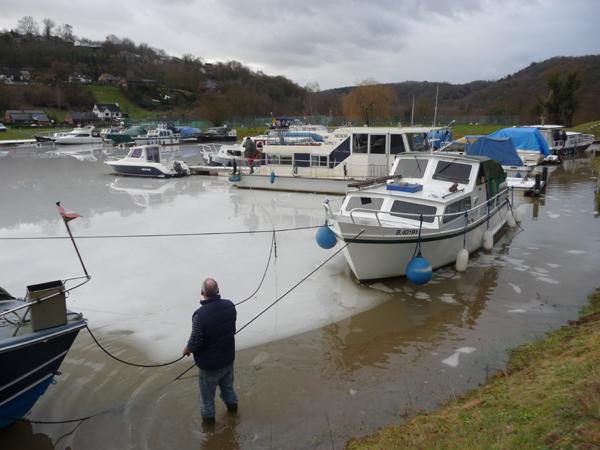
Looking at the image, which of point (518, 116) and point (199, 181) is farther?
point (518, 116)

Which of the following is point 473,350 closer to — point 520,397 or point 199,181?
point 520,397

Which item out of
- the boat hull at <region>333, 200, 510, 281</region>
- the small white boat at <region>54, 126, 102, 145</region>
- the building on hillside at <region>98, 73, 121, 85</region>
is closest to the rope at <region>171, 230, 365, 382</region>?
the boat hull at <region>333, 200, 510, 281</region>

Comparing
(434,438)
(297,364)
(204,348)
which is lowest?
(297,364)

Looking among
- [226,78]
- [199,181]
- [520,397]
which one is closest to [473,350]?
[520,397]

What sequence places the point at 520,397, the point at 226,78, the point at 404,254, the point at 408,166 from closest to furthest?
the point at 520,397, the point at 404,254, the point at 408,166, the point at 226,78

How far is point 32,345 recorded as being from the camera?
5094 mm

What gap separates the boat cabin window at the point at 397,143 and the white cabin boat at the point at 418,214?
6668 mm

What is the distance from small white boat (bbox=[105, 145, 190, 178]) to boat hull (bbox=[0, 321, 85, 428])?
2488 centimetres

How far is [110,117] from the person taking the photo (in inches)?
4311

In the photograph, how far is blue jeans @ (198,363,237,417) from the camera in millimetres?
5379

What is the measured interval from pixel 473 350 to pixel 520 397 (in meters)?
2.49

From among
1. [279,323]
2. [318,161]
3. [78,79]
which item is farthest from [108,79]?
[279,323]

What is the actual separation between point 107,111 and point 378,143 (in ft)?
348

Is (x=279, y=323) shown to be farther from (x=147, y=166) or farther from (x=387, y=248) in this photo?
(x=147, y=166)
